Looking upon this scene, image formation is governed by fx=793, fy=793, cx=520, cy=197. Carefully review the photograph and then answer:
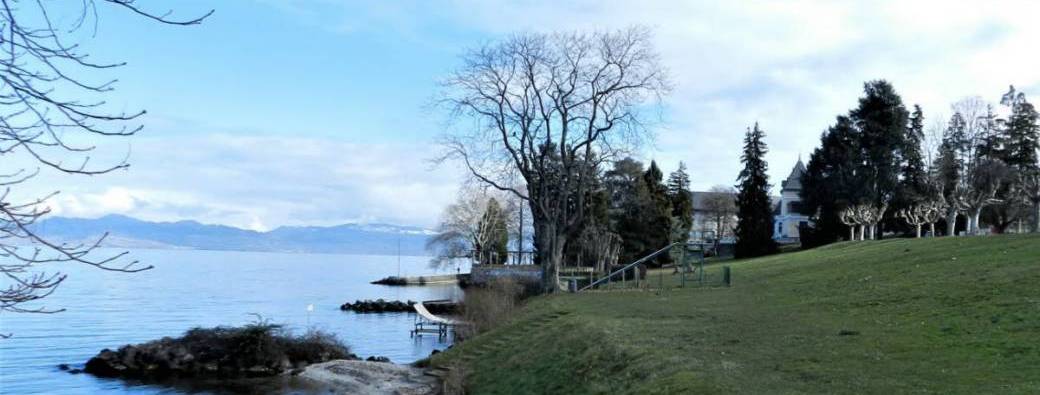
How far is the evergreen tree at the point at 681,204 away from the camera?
8725cm

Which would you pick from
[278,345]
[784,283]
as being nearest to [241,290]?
[278,345]

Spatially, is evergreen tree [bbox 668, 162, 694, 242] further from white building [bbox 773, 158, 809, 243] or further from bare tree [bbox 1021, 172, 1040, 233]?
bare tree [bbox 1021, 172, 1040, 233]

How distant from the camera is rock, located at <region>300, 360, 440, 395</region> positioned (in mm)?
27422

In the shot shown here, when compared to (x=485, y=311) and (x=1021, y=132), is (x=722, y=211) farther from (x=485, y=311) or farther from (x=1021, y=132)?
(x=485, y=311)

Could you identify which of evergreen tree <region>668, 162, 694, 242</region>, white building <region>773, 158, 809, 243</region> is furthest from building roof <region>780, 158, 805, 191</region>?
evergreen tree <region>668, 162, 694, 242</region>

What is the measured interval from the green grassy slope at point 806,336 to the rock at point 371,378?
1560mm

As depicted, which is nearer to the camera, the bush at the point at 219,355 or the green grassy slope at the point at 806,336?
the green grassy slope at the point at 806,336

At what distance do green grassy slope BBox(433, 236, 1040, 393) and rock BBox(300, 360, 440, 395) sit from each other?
156cm

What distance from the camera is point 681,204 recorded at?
94.8 meters

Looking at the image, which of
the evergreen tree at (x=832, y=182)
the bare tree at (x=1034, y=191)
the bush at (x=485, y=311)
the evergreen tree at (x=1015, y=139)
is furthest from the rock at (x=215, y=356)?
the evergreen tree at (x=1015, y=139)

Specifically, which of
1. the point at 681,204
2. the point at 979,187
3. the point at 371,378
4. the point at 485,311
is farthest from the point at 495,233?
the point at 371,378

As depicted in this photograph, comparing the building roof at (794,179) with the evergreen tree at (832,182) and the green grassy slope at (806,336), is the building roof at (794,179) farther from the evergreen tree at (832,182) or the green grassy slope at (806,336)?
the green grassy slope at (806,336)

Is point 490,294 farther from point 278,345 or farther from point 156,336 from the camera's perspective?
point 156,336

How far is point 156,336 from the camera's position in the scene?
47.5 metres
